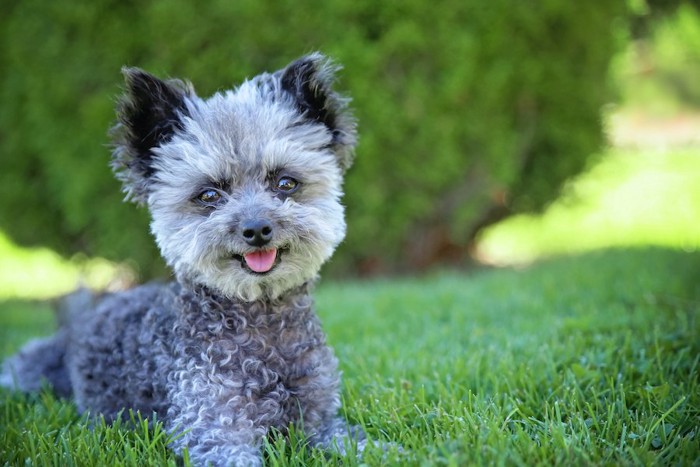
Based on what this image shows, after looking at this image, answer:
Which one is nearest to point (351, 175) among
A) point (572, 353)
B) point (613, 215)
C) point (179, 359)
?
point (572, 353)

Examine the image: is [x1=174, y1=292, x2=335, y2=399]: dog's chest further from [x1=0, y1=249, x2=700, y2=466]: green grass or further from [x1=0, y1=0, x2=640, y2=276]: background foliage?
[x1=0, y1=0, x2=640, y2=276]: background foliage

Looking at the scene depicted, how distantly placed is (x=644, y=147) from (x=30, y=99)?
1482cm

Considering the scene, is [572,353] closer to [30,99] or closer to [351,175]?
[351,175]

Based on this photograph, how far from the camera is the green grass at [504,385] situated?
295 cm

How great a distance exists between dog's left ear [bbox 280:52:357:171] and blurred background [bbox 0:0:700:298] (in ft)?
12.0

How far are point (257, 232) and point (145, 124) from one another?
0.97 metres

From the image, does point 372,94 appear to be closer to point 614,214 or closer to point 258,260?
point 258,260

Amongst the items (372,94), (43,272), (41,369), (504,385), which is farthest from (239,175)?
(43,272)

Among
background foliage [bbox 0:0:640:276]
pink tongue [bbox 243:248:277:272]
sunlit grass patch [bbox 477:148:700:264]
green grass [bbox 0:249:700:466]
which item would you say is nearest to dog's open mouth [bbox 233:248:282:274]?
pink tongue [bbox 243:248:277:272]

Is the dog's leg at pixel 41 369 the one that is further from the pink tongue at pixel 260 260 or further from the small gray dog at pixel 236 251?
the pink tongue at pixel 260 260

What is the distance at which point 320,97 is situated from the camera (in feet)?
12.0

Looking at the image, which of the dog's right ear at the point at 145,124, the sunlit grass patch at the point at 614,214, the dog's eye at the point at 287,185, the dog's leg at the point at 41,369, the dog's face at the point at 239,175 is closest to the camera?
the dog's face at the point at 239,175

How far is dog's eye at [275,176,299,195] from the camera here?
3518 millimetres

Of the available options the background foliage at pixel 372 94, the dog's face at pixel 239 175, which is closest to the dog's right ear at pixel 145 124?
the dog's face at pixel 239 175
